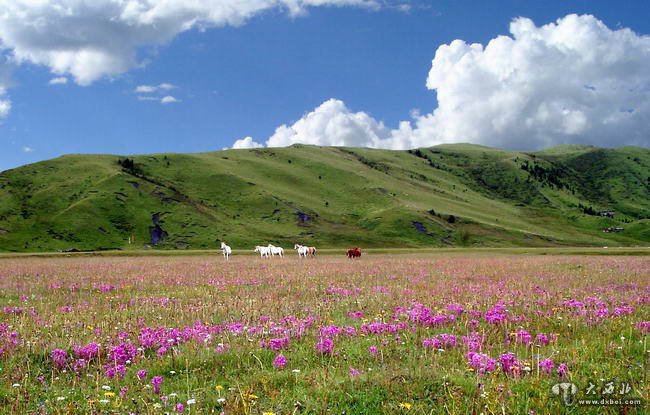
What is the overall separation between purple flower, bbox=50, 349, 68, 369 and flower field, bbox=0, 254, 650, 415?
4 cm

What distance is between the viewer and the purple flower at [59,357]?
798 centimetres

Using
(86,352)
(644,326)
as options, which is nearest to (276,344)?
(86,352)

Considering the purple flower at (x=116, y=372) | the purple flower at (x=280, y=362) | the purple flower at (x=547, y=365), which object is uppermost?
the purple flower at (x=547, y=365)

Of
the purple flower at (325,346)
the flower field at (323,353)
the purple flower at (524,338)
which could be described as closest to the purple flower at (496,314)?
the flower field at (323,353)

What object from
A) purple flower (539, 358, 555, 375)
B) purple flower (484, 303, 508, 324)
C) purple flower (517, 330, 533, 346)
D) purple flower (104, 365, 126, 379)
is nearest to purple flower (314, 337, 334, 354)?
purple flower (104, 365, 126, 379)

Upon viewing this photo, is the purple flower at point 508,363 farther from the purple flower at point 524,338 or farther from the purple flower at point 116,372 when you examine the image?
the purple flower at point 116,372

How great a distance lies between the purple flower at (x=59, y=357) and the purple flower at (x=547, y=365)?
326 inches

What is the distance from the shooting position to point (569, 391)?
596 cm

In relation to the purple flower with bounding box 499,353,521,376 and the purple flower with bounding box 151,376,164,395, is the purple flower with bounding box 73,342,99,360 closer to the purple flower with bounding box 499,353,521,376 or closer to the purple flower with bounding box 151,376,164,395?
the purple flower with bounding box 151,376,164,395

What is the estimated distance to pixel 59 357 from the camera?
26.7ft

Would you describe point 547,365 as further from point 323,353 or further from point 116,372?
point 116,372

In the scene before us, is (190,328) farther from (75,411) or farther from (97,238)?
(97,238)

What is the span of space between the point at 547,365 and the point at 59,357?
28.1 ft

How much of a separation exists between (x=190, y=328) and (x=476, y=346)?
640cm
